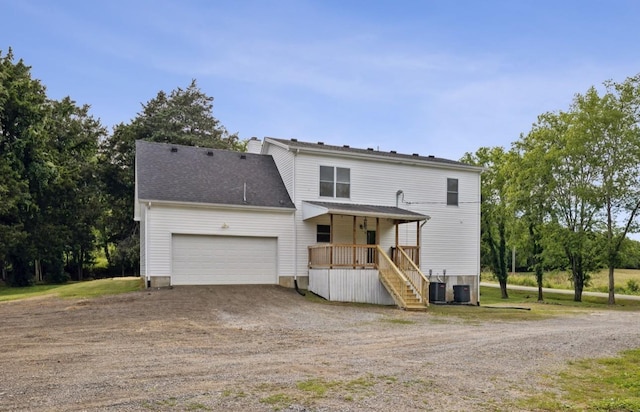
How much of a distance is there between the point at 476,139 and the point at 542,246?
338 inches

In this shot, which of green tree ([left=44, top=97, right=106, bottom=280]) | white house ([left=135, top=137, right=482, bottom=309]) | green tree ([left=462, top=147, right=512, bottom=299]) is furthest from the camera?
green tree ([left=462, top=147, right=512, bottom=299])

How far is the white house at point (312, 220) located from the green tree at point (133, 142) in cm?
1401

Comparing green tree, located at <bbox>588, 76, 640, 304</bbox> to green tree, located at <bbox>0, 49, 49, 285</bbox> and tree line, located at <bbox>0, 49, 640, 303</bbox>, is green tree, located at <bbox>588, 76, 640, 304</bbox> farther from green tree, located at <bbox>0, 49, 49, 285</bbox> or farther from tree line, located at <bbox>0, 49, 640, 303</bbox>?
green tree, located at <bbox>0, 49, 49, 285</bbox>

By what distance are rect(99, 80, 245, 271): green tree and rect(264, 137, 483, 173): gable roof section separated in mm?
15440

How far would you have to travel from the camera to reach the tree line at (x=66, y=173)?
25969 mm

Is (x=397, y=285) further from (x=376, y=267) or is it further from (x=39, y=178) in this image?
(x=39, y=178)

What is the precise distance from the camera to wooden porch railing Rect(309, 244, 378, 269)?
17.6 m

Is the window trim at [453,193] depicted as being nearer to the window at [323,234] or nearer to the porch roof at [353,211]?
the porch roof at [353,211]

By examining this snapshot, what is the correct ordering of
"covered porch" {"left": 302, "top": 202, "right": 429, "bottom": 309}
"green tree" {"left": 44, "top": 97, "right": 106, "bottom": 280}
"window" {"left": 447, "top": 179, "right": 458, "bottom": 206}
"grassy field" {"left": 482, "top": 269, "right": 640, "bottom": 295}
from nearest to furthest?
1. "covered porch" {"left": 302, "top": 202, "right": 429, "bottom": 309}
2. "window" {"left": 447, "top": 179, "right": 458, "bottom": 206}
3. "green tree" {"left": 44, "top": 97, "right": 106, "bottom": 280}
4. "grassy field" {"left": 482, "top": 269, "right": 640, "bottom": 295}

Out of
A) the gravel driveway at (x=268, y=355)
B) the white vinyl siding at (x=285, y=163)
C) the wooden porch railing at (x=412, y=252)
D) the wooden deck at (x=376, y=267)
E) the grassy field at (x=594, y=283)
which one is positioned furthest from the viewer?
the grassy field at (x=594, y=283)

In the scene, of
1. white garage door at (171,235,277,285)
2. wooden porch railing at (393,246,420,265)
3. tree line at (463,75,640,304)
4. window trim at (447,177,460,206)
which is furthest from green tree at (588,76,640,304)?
white garage door at (171,235,277,285)

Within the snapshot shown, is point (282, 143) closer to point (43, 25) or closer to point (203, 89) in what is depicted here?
point (43, 25)

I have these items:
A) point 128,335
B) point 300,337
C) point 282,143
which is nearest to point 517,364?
point 300,337

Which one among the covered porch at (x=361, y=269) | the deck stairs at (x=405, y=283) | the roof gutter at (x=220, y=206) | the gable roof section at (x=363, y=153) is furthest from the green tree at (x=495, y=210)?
the roof gutter at (x=220, y=206)
